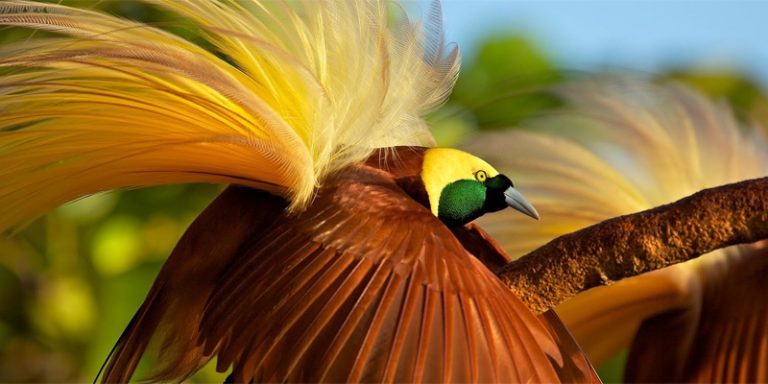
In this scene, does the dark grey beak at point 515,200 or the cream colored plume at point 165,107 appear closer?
the cream colored plume at point 165,107

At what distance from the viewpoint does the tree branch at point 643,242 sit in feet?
4.18

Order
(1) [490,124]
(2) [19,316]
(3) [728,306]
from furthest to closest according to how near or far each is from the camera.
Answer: (2) [19,316] < (1) [490,124] < (3) [728,306]

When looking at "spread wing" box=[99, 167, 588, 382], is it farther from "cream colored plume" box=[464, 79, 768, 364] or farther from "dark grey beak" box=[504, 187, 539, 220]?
"cream colored plume" box=[464, 79, 768, 364]

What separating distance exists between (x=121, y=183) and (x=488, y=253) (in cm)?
54

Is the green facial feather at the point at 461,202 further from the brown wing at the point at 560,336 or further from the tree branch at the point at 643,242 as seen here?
the tree branch at the point at 643,242

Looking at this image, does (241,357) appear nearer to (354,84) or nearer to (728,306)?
(354,84)

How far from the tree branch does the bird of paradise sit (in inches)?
2.7

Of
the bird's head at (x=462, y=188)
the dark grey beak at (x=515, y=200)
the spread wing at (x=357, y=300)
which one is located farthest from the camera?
the dark grey beak at (x=515, y=200)

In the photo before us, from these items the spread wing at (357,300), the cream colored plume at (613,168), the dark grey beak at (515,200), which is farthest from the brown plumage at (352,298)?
the cream colored plume at (613,168)

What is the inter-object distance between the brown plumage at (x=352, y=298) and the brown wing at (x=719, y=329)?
562 millimetres

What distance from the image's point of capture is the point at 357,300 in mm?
1243

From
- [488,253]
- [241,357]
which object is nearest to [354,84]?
[488,253]

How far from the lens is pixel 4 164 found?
1416 millimetres

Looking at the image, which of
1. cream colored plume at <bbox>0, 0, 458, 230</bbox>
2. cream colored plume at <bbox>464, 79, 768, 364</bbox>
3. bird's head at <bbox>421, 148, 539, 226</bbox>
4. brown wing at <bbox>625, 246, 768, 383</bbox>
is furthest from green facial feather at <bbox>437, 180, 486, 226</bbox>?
brown wing at <bbox>625, 246, 768, 383</bbox>
